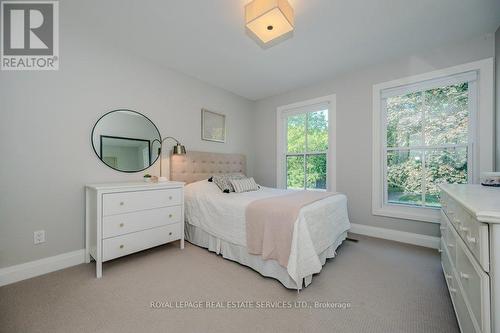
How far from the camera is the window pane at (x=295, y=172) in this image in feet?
12.8

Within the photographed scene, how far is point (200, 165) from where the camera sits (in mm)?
3371

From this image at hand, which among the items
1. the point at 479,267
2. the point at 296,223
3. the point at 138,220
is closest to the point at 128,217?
the point at 138,220

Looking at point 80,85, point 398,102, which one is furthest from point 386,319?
point 80,85

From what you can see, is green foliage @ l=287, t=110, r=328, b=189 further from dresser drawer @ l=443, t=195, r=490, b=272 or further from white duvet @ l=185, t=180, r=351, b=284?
dresser drawer @ l=443, t=195, r=490, b=272

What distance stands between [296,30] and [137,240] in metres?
2.85

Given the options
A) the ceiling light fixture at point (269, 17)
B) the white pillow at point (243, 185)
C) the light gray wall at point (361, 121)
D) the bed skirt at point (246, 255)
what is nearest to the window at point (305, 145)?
the light gray wall at point (361, 121)

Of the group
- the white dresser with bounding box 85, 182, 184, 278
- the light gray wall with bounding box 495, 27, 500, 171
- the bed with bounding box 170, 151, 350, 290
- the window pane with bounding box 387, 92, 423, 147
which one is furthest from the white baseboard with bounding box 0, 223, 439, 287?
the window pane with bounding box 387, 92, 423, 147

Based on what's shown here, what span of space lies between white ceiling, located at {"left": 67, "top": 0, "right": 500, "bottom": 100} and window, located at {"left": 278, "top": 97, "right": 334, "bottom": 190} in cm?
78

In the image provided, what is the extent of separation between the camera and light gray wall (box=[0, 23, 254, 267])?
73.0 inches

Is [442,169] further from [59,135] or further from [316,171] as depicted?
[59,135]

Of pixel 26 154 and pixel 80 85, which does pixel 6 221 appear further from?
pixel 80 85

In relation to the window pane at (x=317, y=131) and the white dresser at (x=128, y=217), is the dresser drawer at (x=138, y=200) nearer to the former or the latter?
the white dresser at (x=128, y=217)

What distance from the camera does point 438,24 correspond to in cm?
213

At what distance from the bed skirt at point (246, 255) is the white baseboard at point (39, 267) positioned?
120 cm
